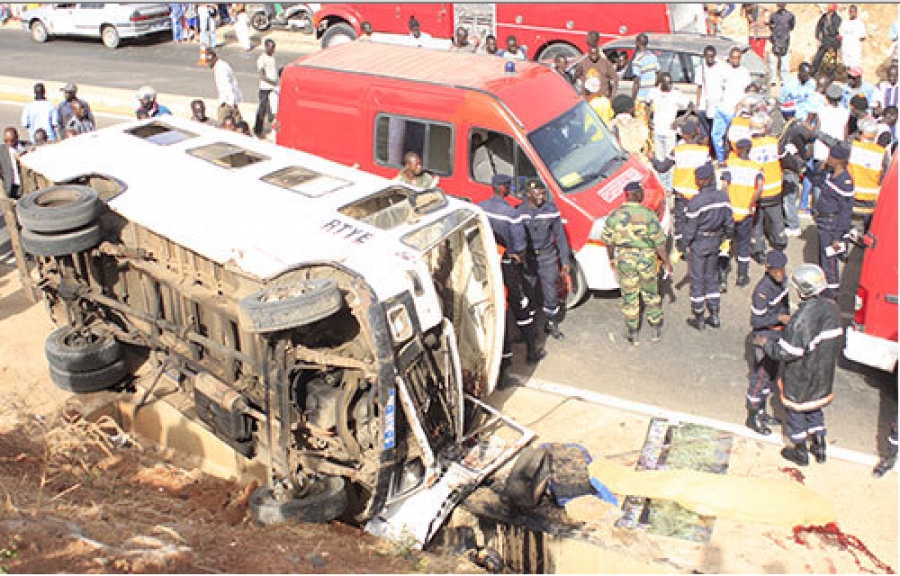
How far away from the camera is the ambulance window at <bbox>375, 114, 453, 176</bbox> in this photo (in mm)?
10195

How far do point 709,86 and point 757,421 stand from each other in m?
7.17

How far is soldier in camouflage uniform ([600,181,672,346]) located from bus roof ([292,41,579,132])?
145cm

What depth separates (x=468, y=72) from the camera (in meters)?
10.5

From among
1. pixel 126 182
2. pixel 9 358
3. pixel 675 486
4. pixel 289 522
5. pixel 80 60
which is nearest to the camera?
pixel 289 522

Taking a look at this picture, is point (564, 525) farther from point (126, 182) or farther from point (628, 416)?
point (126, 182)

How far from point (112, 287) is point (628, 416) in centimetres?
466

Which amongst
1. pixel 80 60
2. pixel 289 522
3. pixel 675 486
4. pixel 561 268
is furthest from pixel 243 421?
pixel 80 60

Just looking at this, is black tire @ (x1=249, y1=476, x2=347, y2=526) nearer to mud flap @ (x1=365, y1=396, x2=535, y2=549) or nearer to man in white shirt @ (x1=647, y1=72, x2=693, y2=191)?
mud flap @ (x1=365, y1=396, x2=535, y2=549)

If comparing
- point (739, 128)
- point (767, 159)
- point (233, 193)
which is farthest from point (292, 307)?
point (739, 128)

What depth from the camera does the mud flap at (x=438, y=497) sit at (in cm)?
679

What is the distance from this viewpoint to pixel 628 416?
27.5 feet

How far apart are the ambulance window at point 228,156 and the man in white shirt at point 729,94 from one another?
24.9ft

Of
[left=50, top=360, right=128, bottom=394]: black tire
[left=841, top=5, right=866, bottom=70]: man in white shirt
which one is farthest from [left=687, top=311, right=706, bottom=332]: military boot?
[left=841, top=5, right=866, bottom=70]: man in white shirt

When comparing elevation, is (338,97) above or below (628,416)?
above
